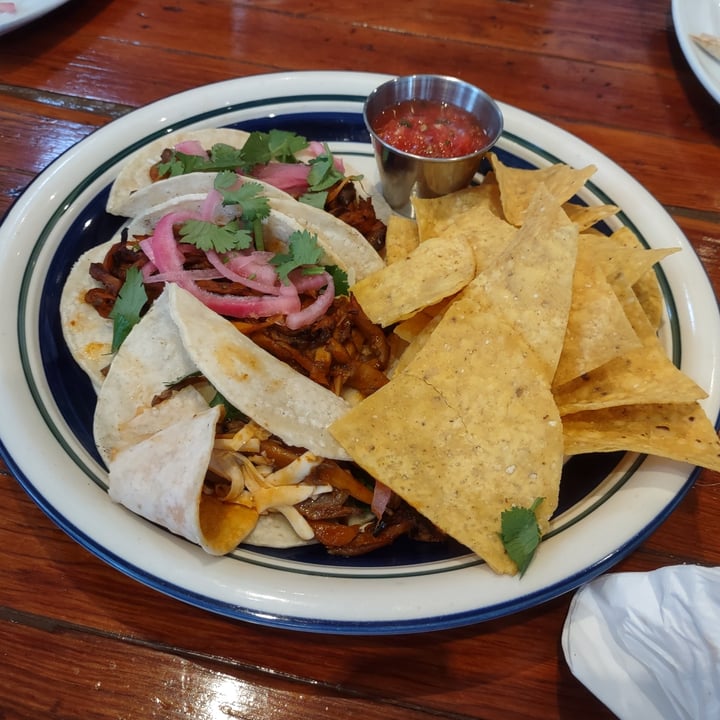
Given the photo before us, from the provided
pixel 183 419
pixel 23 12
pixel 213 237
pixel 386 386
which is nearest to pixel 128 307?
pixel 213 237

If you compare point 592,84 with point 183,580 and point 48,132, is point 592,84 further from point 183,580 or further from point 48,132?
point 183,580

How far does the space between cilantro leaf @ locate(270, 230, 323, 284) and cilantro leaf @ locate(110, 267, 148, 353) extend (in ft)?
1.26

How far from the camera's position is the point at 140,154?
2.31m

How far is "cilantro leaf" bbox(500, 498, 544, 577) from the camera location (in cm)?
149

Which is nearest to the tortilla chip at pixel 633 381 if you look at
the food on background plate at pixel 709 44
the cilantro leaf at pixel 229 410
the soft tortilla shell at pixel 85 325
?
the cilantro leaf at pixel 229 410

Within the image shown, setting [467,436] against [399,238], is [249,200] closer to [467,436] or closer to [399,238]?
[399,238]

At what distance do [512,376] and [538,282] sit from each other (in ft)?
0.97

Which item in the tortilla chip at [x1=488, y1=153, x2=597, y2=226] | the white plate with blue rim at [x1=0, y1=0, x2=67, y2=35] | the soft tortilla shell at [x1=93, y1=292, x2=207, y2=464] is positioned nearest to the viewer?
the soft tortilla shell at [x1=93, y1=292, x2=207, y2=464]

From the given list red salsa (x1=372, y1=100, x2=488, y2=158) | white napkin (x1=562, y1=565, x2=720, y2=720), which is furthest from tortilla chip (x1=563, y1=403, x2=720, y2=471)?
red salsa (x1=372, y1=100, x2=488, y2=158)

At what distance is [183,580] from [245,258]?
2.95ft

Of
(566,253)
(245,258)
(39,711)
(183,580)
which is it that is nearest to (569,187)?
(566,253)

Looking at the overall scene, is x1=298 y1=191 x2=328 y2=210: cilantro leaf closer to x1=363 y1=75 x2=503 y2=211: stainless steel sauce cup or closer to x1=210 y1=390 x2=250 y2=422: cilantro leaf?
x1=363 y1=75 x2=503 y2=211: stainless steel sauce cup

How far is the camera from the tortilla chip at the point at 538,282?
174cm

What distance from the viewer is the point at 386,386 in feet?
5.58
